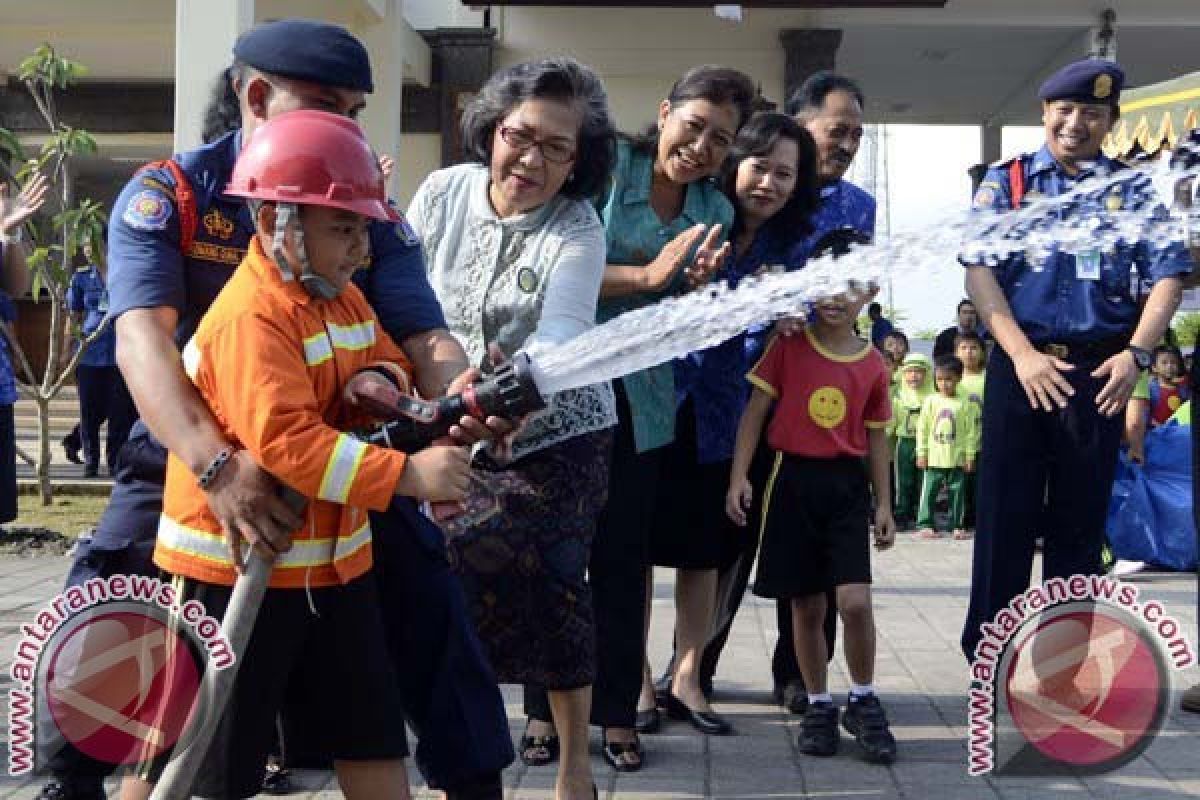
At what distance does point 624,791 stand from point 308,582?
5.50ft

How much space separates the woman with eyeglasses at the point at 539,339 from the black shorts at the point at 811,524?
1.07 m

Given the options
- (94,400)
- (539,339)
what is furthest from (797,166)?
(94,400)

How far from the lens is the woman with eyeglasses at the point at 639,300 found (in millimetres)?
4051

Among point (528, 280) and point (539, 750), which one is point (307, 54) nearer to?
point (528, 280)

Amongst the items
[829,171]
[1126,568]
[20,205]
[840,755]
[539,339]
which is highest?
[829,171]

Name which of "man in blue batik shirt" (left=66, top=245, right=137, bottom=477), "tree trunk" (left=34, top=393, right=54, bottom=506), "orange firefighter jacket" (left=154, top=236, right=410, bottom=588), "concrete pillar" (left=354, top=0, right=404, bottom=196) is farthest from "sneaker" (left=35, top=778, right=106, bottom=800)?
"concrete pillar" (left=354, top=0, right=404, bottom=196)

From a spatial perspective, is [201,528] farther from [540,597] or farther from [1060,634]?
[1060,634]

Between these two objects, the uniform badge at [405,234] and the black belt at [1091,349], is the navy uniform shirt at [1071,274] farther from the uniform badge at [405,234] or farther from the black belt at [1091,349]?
the uniform badge at [405,234]

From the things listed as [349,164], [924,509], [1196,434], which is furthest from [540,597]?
[924,509]

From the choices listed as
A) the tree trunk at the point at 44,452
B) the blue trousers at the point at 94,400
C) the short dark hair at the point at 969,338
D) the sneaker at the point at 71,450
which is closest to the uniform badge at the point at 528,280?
the tree trunk at the point at 44,452

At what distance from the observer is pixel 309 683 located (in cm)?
264

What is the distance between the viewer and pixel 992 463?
460 cm

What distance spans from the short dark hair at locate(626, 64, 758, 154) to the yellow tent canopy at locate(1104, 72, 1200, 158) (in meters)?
2.89

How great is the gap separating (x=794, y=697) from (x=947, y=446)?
610 cm
